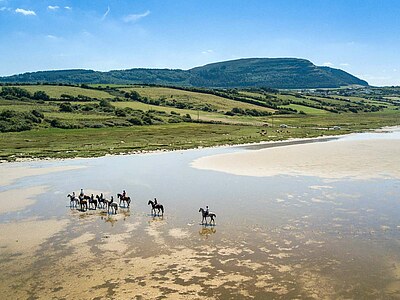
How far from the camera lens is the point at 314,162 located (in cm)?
4675

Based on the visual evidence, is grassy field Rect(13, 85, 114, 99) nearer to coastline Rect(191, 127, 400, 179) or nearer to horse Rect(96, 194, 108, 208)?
coastline Rect(191, 127, 400, 179)

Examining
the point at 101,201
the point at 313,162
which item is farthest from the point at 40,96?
the point at 101,201

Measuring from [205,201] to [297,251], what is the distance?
10.9 metres

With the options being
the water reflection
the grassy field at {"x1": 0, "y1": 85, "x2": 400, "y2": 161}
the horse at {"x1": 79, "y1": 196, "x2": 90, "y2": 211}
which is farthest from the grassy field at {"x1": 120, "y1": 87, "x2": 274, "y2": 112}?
the water reflection

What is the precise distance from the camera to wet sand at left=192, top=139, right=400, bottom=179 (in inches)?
1554

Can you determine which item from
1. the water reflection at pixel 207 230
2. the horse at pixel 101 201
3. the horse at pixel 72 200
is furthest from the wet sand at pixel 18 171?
the water reflection at pixel 207 230

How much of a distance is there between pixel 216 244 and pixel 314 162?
97.0 feet

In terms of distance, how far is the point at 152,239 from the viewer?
21.0 metres

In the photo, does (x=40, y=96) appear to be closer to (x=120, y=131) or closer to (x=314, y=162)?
(x=120, y=131)

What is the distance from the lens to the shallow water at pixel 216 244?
15359 mm

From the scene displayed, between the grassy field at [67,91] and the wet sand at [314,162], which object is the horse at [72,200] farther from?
the grassy field at [67,91]

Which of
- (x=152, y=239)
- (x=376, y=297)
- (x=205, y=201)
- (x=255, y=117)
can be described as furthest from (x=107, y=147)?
(x=255, y=117)

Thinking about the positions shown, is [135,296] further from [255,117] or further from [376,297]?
[255,117]

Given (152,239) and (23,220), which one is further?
(23,220)
